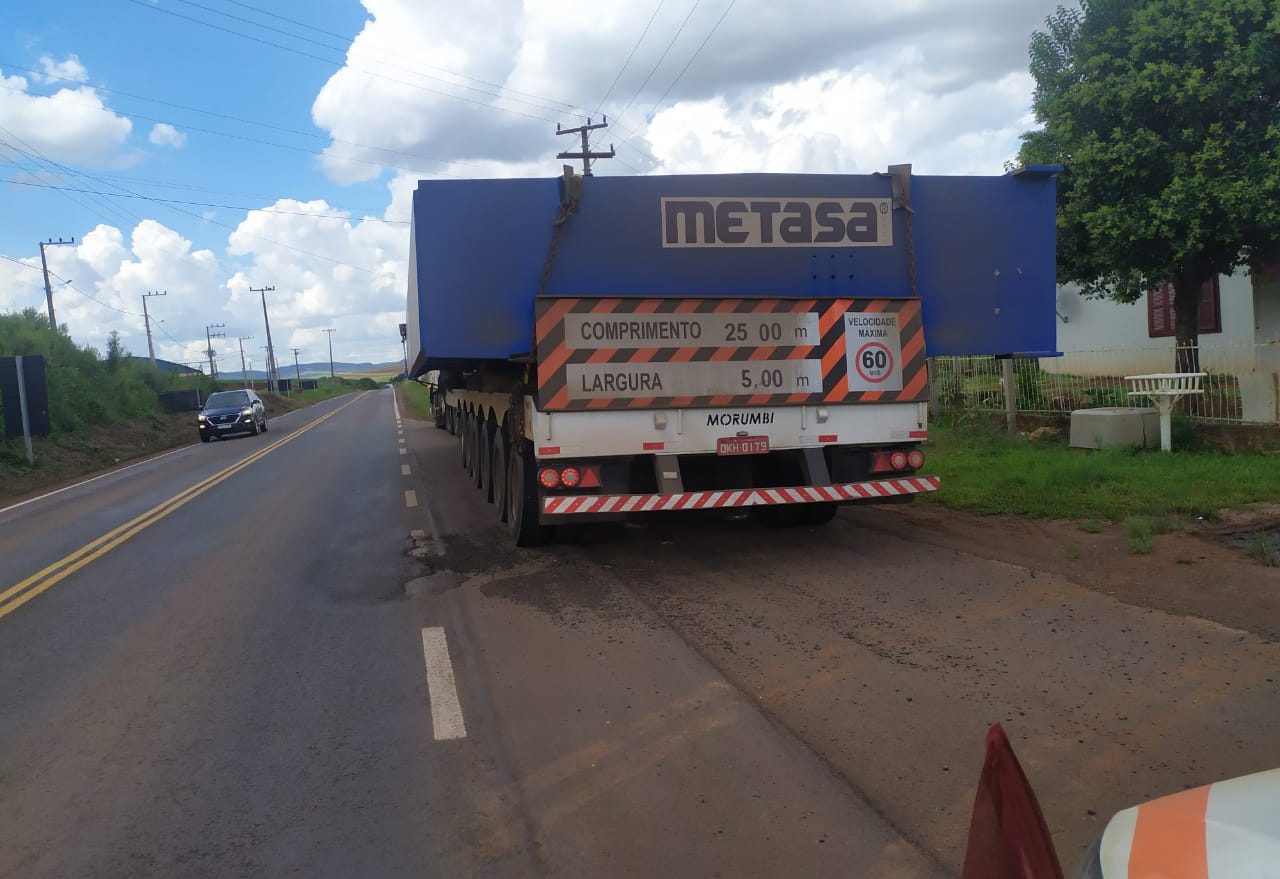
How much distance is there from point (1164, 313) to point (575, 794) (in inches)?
749

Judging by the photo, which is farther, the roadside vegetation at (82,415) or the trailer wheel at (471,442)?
the roadside vegetation at (82,415)

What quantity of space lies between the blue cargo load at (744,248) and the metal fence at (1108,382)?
397cm

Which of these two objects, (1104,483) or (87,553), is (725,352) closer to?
(1104,483)

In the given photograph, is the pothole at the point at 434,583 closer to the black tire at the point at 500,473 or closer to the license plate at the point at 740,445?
the black tire at the point at 500,473

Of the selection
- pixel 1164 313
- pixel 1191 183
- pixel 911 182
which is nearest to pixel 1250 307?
pixel 1164 313

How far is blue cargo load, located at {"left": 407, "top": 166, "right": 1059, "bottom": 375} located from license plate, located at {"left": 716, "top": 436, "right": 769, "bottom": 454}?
45.4 inches

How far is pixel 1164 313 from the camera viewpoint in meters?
19.2

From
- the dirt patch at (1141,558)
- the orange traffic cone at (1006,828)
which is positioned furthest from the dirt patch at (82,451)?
the orange traffic cone at (1006,828)

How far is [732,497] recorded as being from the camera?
7840 mm

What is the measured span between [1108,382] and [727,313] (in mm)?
8394

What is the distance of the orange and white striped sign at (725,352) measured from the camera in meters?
7.54

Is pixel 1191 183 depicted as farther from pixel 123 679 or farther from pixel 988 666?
pixel 123 679

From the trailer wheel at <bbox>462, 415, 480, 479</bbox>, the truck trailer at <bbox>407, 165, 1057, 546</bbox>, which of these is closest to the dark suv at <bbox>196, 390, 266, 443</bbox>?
the trailer wheel at <bbox>462, 415, 480, 479</bbox>

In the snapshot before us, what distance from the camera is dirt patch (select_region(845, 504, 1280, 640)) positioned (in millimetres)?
6051
